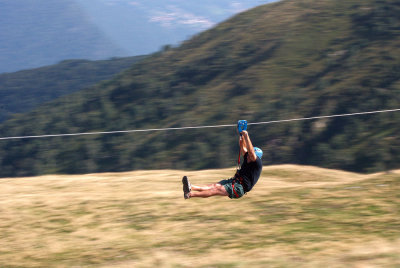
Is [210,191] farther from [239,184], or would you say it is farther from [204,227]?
[204,227]

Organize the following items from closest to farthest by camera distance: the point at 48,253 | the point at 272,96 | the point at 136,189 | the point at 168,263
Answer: the point at 168,263 < the point at 48,253 < the point at 136,189 < the point at 272,96

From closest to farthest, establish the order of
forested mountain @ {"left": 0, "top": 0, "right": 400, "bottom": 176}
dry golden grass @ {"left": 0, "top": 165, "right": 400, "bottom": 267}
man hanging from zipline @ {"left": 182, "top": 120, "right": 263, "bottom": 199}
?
dry golden grass @ {"left": 0, "top": 165, "right": 400, "bottom": 267}, man hanging from zipline @ {"left": 182, "top": 120, "right": 263, "bottom": 199}, forested mountain @ {"left": 0, "top": 0, "right": 400, "bottom": 176}

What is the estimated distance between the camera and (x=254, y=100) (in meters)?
97.3

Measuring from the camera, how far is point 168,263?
8797 millimetres

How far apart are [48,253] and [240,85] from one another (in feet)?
312

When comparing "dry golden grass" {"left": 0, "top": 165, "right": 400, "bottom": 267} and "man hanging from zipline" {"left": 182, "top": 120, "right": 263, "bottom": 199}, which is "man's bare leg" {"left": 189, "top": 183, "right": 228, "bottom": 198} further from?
"dry golden grass" {"left": 0, "top": 165, "right": 400, "bottom": 267}

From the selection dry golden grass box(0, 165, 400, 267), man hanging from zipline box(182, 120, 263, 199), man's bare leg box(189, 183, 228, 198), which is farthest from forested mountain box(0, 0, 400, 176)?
man's bare leg box(189, 183, 228, 198)

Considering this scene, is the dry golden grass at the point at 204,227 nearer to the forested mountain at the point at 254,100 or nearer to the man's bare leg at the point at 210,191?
the man's bare leg at the point at 210,191

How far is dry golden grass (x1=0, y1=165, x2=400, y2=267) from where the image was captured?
8766 mm

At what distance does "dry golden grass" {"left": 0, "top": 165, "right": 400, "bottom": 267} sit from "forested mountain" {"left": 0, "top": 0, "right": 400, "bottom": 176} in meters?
62.6

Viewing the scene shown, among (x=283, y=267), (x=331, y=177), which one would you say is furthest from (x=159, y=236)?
(x=331, y=177)

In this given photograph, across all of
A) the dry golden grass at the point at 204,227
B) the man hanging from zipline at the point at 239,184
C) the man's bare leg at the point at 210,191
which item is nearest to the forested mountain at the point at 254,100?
the dry golden grass at the point at 204,227

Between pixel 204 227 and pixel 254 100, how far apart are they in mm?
87598

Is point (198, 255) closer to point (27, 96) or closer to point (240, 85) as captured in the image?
point (240, 85)
